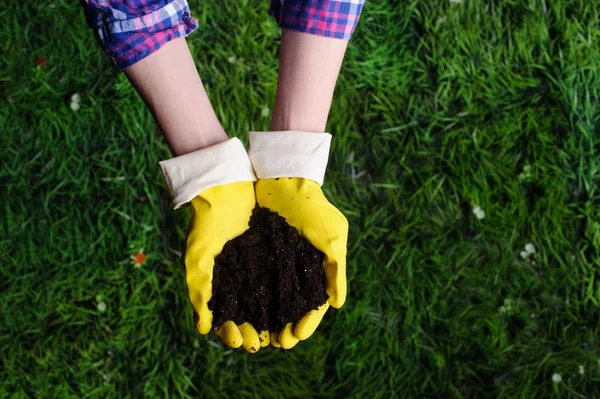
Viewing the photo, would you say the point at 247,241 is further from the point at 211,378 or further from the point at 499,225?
the point at 499,225

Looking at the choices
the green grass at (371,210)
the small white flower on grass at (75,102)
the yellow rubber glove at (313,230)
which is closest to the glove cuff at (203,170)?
the yellow rubber glove at (313,230)

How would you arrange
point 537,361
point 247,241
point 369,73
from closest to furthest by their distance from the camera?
point 247,241
point 537,361
point 369,73

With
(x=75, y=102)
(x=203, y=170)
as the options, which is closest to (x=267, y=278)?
(x=203, y=170)

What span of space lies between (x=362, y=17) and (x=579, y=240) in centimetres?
133

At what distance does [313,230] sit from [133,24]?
0.70 metres

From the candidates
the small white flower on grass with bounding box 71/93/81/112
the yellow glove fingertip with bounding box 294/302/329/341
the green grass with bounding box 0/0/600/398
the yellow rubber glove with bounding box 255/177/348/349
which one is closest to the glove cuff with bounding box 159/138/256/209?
the yellow rubber glove with bounding box 255/177/348/349

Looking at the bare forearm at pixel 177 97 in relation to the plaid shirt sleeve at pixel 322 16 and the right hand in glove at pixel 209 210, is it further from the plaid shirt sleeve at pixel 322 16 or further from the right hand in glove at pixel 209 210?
the plaid shirt sleeve at pixel 322 16

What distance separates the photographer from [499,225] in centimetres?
241

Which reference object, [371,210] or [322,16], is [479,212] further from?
[322,16]

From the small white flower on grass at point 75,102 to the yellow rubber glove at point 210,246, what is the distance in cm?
120

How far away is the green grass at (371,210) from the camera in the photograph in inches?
93.1

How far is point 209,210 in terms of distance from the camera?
5.05ft

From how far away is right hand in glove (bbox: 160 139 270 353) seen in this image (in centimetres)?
153

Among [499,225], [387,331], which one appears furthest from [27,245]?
[499,225]
